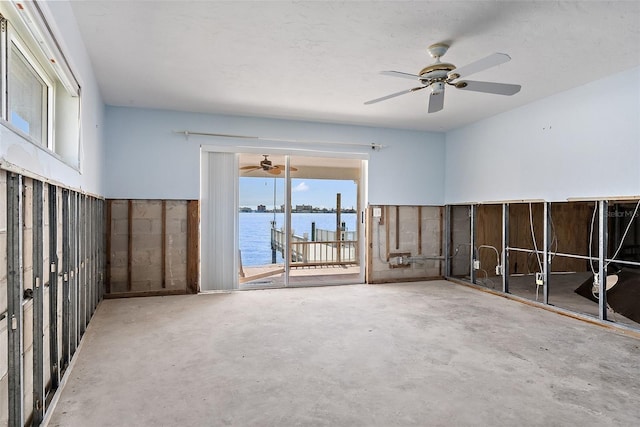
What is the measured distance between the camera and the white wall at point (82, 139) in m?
1.72

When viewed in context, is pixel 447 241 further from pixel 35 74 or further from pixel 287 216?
pixel 35 74

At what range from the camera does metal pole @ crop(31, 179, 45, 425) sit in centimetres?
195

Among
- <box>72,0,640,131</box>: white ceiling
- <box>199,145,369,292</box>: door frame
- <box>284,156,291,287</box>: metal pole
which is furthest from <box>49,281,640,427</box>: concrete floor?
<box>72,0,640,131</box>: white ceiling

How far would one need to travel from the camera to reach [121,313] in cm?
445

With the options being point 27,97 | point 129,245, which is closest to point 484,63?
point 27,97

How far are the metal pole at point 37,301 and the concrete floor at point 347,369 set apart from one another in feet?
0.82

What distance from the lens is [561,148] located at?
4.70 m

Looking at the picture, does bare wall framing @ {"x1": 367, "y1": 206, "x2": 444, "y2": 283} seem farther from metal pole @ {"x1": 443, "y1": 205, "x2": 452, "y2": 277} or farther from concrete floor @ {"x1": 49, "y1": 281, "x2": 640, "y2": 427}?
concrete floor @ {"x1": 49, "y1": 281, "x2": 640, "y2": 427}

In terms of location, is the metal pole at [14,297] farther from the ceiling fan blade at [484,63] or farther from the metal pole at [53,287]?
the ceiling fan blade at [484,63]

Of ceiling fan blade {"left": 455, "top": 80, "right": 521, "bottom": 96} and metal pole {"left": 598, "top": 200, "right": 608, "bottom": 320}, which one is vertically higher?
ceiling fan blade {"left": 455, "top": 80, "right": 521, "bottom": 96}

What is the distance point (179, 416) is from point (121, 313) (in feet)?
8.96

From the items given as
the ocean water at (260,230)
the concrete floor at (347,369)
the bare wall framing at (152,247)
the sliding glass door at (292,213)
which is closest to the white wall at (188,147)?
the bare wall framing at (152,247)

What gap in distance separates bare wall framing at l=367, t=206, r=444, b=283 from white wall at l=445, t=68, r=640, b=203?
83cm

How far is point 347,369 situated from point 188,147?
13.9ft
